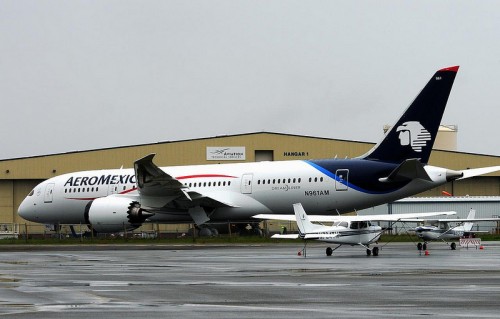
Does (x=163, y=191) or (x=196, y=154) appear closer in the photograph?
(x=163, y=191)

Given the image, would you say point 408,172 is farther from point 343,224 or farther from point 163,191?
point 163,191

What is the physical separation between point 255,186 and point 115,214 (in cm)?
839

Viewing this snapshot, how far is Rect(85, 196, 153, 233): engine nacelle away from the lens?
5591cm

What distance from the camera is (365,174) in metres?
49.8

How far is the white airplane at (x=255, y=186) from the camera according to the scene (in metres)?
49.2

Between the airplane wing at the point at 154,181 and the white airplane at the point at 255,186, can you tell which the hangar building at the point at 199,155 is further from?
the airplane wing at the point at 154,181

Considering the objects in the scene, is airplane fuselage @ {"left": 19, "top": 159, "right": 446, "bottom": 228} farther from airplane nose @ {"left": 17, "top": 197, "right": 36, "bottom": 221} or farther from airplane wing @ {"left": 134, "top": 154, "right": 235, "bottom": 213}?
airplane wing @ {"left": 134, "top": 154, "right": 235, "bottom": 213}

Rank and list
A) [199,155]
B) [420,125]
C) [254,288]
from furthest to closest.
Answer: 1. [199,155]
2. [420,125]
3. [254,288]

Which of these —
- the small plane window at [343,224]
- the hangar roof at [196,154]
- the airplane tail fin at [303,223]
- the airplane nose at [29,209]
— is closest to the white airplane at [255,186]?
the airplane nose at [29,209]

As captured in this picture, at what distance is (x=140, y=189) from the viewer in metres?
55.1

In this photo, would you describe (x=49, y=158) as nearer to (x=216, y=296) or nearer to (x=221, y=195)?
(x=221, y=195)

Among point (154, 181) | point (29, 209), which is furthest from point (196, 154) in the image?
point (154, 181)

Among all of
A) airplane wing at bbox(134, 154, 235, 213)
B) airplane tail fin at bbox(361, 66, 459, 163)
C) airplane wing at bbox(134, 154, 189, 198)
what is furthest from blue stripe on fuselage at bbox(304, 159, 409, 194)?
airplane wing at bbox(134, 154, 189, 198)

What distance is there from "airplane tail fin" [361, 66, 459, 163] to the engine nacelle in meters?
14.8
